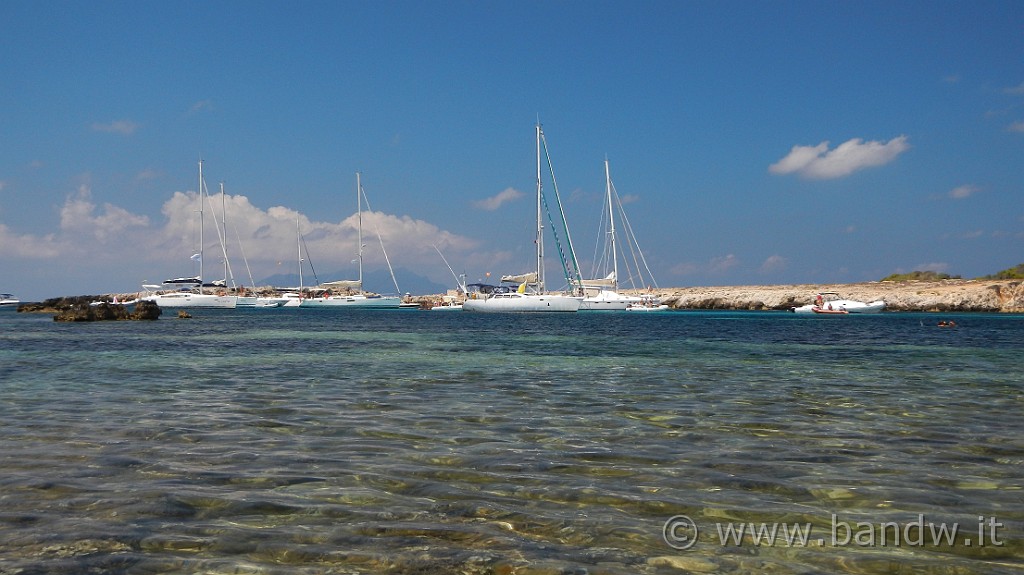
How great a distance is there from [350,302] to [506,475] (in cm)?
11947

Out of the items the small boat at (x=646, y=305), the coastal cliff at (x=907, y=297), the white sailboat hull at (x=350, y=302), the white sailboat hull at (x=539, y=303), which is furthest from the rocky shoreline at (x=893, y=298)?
the white sailboat hull at (x=539, y=303)

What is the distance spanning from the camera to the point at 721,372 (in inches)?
701

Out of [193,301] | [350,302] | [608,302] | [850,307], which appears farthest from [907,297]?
[193,301]

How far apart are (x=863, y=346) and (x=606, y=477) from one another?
26895mm

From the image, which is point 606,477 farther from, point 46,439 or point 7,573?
point 46,439

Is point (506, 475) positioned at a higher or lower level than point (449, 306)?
lower

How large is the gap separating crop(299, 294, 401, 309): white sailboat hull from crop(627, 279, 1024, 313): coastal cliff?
4884 centimetres

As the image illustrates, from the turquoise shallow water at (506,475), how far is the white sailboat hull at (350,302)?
10846 centimetres

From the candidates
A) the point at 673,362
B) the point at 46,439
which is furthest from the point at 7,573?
the point at 673,362

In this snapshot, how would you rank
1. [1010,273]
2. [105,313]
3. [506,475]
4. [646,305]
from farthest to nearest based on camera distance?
[1010,273]
[646,305]
[105,313]
[506,475]

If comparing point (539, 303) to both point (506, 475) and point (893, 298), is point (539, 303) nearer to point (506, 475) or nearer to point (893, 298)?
point (893, 298)

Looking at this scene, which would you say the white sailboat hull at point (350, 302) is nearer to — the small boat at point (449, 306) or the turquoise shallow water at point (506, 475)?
the small boat at point (449, 306)

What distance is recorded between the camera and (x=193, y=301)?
110m

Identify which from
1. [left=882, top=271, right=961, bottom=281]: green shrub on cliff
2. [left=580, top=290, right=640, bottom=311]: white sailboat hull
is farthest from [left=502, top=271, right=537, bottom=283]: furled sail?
[left=882, top=271, right=961, bottom=281]: green shrub on cliff
